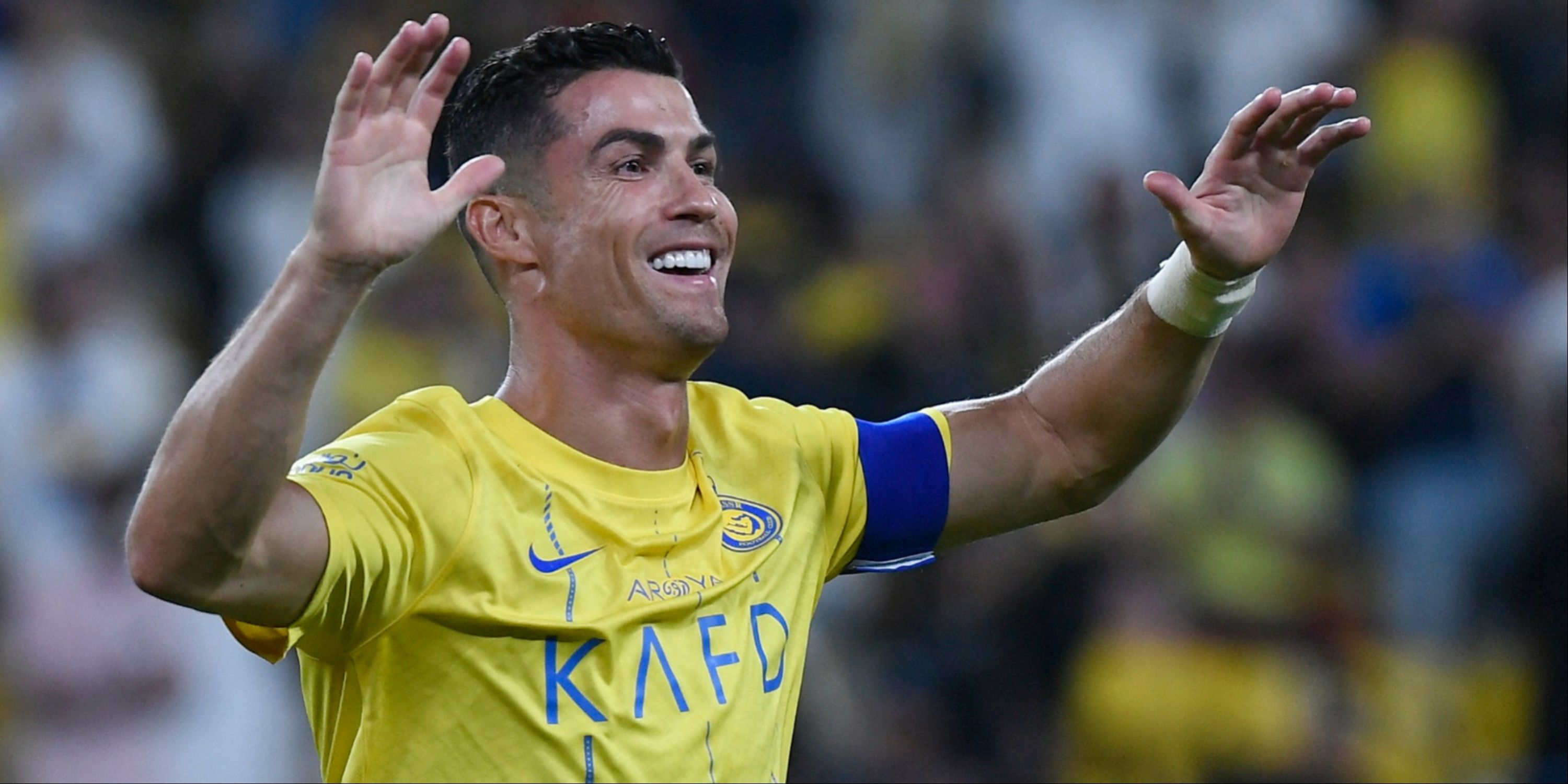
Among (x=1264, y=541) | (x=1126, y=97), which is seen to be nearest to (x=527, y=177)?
(x=1264, y=541)

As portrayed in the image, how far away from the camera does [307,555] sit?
2869mm

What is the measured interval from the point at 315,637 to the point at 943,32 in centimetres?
614

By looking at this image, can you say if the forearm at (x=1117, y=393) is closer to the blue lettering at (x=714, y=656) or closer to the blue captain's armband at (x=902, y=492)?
the blue captain's armband at (x=902, y=492)

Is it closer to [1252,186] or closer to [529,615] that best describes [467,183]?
[529,615]

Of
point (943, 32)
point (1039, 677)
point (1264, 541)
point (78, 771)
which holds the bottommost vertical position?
point (78, 771)

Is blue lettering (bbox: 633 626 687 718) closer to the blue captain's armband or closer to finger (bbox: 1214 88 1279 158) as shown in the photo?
the blue captain's armband

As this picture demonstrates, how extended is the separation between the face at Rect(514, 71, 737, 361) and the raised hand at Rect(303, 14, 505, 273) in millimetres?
679

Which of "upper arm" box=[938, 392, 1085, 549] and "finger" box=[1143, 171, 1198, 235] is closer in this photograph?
"finger" box=[1143, 171, 1198, 235]

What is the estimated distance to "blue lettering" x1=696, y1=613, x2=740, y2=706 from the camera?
10.8ft

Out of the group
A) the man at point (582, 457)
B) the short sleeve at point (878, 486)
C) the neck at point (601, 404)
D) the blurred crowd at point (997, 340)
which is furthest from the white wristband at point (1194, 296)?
the blurred crowd at point (997, 340)

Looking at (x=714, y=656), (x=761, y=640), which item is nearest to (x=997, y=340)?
(x=761, y=640)

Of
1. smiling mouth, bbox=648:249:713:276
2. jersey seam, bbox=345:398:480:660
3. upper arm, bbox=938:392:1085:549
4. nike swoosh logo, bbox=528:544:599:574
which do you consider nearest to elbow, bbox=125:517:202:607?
jersey seam, bbox=345:398:480:660

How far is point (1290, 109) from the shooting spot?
355 centimetres

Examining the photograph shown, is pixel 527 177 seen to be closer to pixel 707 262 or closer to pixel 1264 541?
pixel 707 262
